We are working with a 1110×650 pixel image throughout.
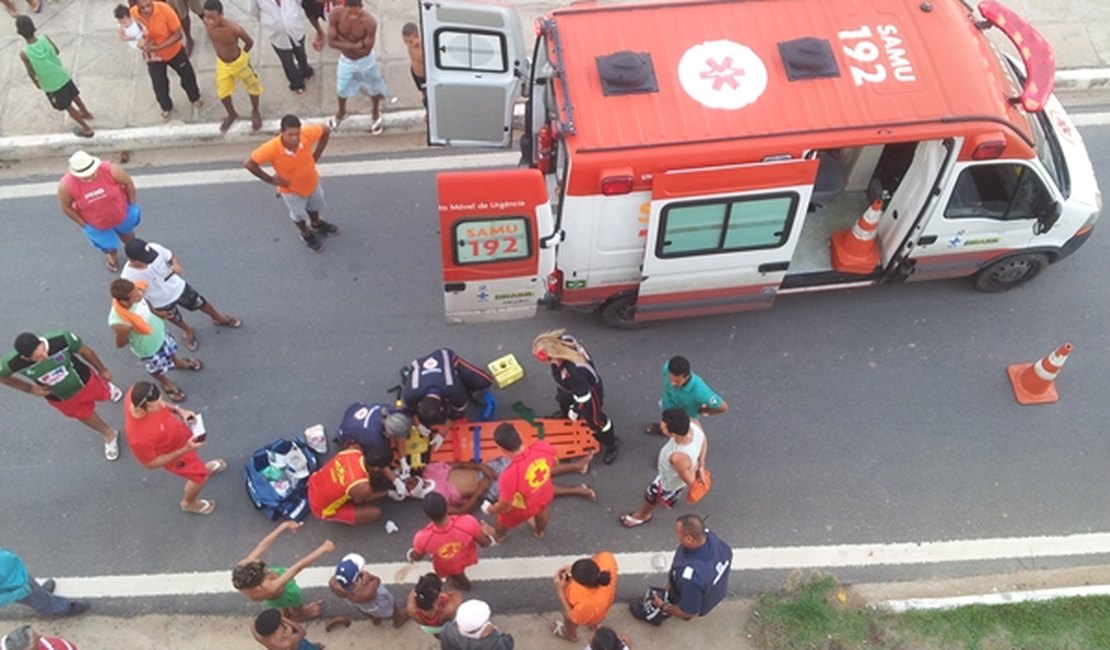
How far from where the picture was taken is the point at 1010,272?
26.5ft

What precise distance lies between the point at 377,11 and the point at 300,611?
713 centimetres

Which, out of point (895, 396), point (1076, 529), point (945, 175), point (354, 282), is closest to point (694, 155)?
point (945, 175)

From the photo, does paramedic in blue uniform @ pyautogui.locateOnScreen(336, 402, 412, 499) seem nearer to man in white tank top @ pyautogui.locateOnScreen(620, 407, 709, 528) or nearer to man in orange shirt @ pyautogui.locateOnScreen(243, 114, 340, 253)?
man in white tank top @ pyautogui.locateOnScreen(620, 407, 709, 528)

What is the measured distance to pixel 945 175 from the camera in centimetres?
683

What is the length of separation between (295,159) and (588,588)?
14.9 ft

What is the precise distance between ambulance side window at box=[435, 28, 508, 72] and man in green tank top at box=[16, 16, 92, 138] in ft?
13.5

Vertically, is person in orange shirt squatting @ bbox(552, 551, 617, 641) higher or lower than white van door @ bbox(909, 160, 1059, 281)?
lower

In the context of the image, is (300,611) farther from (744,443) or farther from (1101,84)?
(1101,84)

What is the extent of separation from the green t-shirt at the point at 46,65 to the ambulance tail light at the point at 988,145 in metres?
8.59

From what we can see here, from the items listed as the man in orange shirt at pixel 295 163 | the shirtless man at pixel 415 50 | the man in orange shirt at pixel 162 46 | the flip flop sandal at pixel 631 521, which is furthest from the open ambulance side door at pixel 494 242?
the man in orange shirt at pixel 162 46

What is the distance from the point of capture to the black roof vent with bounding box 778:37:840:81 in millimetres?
6559

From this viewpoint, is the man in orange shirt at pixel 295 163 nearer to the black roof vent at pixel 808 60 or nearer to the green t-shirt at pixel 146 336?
the green t-shirt at pixel 146 336

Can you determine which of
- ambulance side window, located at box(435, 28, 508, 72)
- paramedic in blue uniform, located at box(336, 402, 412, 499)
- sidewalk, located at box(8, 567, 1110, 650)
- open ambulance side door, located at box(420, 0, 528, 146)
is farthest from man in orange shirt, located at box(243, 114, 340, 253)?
sidewalk, located at box(8, 567, 1110, 650)

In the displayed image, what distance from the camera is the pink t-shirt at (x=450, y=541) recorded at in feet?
19.2
